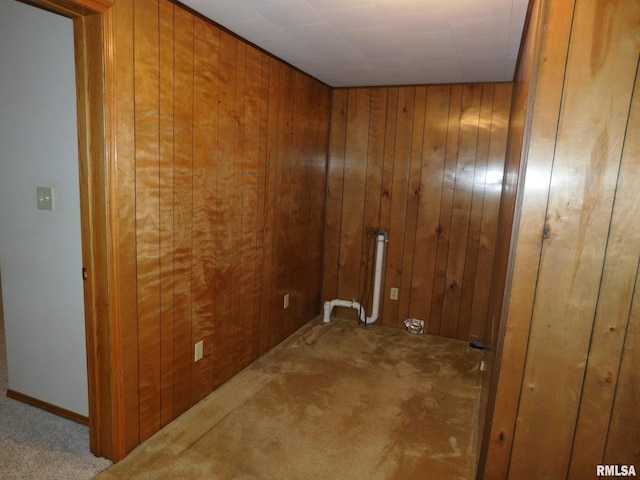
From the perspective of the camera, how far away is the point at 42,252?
2.12 meters

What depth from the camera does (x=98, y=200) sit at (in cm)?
174

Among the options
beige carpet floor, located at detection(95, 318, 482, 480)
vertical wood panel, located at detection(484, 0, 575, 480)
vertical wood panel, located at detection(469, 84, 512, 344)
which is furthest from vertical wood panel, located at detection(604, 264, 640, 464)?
vertical wood panel, located at detection(469, 84, 512, 344)

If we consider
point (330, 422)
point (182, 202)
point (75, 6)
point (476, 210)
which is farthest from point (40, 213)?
point (476, 210)

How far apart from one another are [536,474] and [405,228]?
2378mm

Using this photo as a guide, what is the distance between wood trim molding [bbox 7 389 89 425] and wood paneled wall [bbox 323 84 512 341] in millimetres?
2436

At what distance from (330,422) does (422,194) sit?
212 centimetres

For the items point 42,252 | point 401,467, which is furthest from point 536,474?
point 42,252

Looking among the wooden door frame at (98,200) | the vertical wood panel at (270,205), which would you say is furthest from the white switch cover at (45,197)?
the vertical wood panel at (270,205)

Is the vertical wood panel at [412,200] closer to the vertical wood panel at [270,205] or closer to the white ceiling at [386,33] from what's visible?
the white ceiling at [386,33]

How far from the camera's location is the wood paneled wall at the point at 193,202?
182cm

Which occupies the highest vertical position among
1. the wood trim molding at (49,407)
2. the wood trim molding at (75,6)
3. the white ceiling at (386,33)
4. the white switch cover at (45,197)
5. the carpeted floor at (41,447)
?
the white ceiling at (386,33)

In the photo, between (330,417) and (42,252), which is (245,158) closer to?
(42,252)

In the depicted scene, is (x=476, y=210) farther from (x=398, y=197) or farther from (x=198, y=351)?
(x=198, y=351)

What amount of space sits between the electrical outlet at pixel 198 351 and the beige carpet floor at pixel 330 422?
0.97 feet
